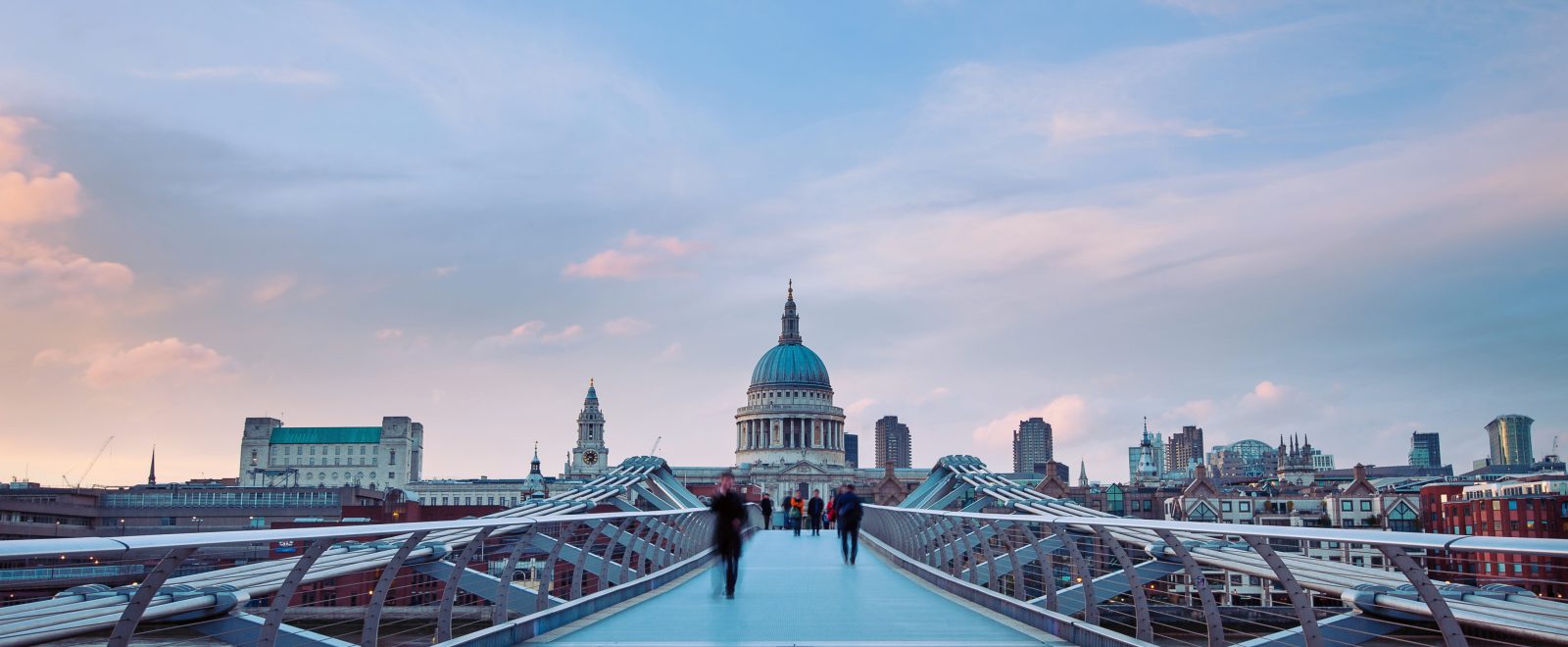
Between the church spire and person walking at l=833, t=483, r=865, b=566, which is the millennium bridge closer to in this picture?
person walking at l=833, t=483, r=865, b=566

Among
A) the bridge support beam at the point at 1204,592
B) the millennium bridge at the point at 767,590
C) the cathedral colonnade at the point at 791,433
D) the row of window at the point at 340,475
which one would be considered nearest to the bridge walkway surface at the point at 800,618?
the millennium bridge at the point at 767,590

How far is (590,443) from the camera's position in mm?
167000

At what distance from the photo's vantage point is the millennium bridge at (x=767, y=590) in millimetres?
5844

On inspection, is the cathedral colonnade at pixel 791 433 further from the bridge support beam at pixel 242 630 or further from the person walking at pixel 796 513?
the bridge support beam at pixel 242 630

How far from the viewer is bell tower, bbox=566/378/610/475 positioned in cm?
16400

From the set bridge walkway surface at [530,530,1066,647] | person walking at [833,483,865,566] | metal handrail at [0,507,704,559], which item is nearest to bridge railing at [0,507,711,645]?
metal handrail at [0,507,704,559]

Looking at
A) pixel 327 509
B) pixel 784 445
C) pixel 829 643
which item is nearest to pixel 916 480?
pixel 784 445

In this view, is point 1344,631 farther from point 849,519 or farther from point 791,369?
point 791,369

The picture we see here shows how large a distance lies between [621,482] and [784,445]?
128 meters

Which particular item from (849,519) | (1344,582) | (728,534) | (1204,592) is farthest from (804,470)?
(1344,582)

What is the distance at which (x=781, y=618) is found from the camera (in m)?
11.3

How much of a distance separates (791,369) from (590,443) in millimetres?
25126

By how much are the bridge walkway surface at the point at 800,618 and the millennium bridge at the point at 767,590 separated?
37 mm

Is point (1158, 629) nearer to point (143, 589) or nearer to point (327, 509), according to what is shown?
point (143, 589)
